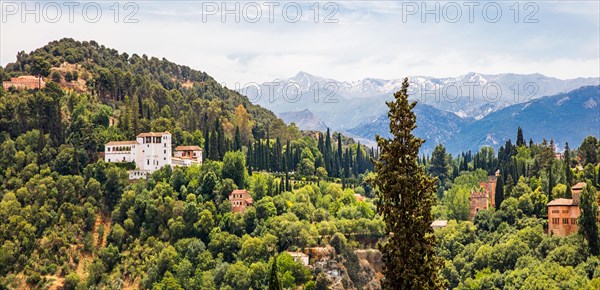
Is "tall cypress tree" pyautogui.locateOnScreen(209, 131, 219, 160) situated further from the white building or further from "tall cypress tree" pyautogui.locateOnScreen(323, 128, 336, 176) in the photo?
"tall cypress tree" pyautogui.locateOnScreen(323, 128, 336, 176)

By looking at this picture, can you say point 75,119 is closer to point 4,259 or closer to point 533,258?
point 4,259

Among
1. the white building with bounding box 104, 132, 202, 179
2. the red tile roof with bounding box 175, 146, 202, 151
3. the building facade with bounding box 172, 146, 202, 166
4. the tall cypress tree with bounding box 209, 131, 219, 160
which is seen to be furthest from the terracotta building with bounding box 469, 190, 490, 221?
the white building with bounding box 104, 132, 202, 179

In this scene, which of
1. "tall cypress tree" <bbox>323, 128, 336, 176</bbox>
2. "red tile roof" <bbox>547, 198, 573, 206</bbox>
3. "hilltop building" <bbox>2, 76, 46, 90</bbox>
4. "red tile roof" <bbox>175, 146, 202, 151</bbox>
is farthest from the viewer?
"tall cypress tree" <bbox>323, 128, 336, 176</bbox>

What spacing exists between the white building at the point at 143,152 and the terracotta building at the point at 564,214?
34979 mm

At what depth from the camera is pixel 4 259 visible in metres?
76.8

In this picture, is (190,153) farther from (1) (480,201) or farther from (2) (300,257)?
(1) (480,201)

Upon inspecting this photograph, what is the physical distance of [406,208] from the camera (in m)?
23.4

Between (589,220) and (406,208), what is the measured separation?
51.0 meters

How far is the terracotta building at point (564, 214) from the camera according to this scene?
74250 millimetres

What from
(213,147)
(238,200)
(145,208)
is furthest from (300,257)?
(213,147)

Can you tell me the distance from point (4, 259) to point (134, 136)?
63.1ft

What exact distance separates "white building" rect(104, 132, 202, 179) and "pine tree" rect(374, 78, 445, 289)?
65613 mm

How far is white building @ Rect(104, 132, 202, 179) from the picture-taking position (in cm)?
8731

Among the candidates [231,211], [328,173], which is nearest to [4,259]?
Result: [231,211]
